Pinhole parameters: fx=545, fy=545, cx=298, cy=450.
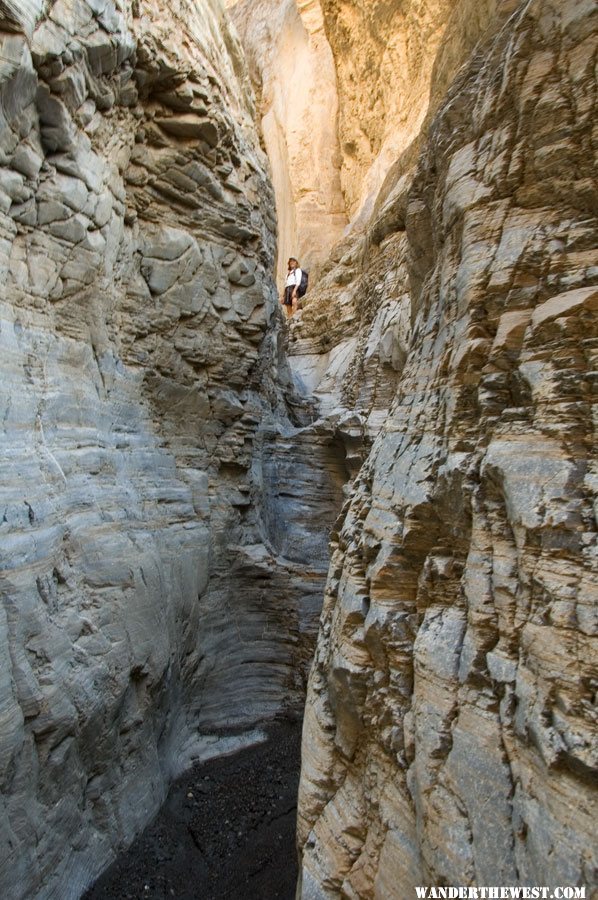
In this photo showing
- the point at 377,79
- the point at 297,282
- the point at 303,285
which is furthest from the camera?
the point at 303,285

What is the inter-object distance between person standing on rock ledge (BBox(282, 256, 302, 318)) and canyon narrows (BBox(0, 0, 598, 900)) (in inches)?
174

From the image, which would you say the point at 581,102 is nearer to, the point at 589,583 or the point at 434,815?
the point at 589,583

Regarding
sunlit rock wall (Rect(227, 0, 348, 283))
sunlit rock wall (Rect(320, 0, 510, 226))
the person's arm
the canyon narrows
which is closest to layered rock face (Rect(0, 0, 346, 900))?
the canyon narrows

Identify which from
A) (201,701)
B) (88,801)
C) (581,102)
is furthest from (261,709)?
(581,102)

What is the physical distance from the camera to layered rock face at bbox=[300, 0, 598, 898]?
275 centimetres

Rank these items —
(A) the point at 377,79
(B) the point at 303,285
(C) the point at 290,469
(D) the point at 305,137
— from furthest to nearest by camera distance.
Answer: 1. (D) the point at 305,137
2. (B) the point at 303,285
3. (A) the point at 377,79
4. (C) the point at 290,469

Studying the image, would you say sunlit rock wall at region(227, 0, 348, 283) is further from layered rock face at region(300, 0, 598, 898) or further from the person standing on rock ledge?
layered rock face at region(300, 0, 598, 898)

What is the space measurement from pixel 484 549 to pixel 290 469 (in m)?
7.27

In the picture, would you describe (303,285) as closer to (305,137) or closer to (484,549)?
(305,137)

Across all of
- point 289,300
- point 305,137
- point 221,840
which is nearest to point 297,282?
point 289,300

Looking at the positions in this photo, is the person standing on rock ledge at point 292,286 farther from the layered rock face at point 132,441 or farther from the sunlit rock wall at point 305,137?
the layered rock face at point 132,441

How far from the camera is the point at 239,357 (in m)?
9.06

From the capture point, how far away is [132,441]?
722 centimetres

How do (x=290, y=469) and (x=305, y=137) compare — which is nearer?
(x=290, y=469)
